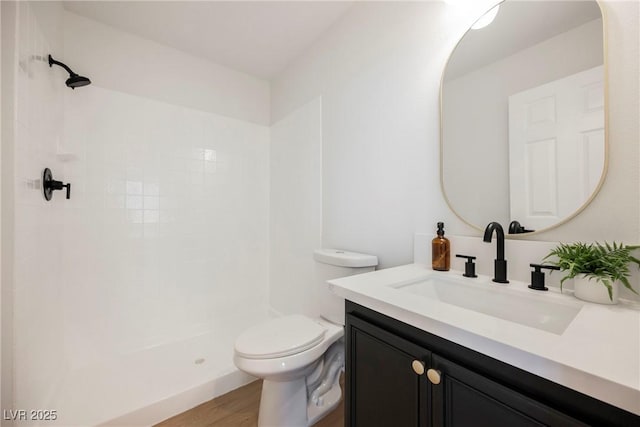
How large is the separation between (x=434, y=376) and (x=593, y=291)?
48 cm

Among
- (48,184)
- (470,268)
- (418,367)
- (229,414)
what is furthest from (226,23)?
(229,414)

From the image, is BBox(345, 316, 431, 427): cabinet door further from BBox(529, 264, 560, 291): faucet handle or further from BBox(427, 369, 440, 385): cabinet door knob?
BBox(529, 264, 560, 291): faucet handle

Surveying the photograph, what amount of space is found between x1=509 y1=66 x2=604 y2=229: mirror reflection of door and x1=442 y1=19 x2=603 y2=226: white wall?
0.10ft

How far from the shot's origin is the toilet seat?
43.3 inches

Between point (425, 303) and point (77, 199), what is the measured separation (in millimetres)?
2084

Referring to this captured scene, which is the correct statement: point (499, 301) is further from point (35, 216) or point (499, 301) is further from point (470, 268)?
point (35, 216)

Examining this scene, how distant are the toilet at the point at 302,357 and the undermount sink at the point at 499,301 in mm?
391

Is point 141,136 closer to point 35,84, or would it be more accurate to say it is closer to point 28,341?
point 35,84

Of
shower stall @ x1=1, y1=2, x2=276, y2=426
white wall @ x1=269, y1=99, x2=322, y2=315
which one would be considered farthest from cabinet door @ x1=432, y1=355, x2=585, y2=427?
shower stall @ x1=1, y1=2, x2=276, y2=426

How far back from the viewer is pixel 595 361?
0.39m

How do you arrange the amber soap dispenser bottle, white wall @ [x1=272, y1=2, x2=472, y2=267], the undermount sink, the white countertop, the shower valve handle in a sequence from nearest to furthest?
the white countertop < the undermount sink < the amber soap dispenser bottle < white wall @ [x1=272, y1=2, x2=472, y2=267] < the shower valve handle

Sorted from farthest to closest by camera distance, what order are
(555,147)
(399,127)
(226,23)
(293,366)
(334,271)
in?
(226,23) → (334,271) → (399,127) → (293,366) → (555,147)

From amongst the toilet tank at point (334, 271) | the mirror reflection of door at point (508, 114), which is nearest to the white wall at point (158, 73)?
the toilet tank at point (334, 271)

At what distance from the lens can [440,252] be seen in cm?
102
